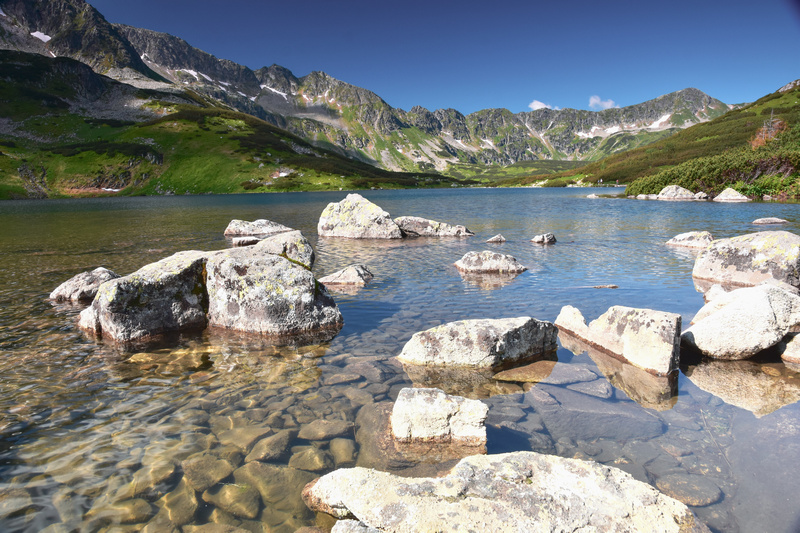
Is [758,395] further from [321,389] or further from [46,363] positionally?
[46,363]

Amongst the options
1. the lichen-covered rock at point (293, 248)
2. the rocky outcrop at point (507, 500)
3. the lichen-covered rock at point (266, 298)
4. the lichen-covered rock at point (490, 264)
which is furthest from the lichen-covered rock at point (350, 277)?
the rocky outcrop at point (507, 500)

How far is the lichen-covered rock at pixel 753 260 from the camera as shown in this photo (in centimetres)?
1647

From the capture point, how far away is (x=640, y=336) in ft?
33.4

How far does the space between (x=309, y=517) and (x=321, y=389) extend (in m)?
3.67

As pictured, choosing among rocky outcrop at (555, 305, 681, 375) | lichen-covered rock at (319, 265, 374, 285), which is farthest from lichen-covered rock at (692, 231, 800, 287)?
lichen-covered rock at (319, 265, 374, 285)

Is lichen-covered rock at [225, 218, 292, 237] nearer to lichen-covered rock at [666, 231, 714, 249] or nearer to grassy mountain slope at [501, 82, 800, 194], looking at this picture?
lichen-covered rock at [666, 231, 714, 249]

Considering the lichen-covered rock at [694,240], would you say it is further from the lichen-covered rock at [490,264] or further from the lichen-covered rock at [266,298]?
the lichen-covered rock at [266,298]

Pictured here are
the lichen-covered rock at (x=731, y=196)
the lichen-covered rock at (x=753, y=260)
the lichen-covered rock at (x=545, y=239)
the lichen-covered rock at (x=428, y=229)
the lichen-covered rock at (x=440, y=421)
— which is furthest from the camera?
the lichen-covered rock at (x=731, y=196)

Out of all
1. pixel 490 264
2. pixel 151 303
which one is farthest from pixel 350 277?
pixel 151 303

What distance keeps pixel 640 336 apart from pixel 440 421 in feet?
21.2

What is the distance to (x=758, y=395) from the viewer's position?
8516mm

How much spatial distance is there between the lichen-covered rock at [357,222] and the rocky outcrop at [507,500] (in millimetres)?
32915

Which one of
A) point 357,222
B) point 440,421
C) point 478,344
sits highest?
point 357,222

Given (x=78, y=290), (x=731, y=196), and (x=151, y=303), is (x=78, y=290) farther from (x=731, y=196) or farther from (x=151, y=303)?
(x=731, y=196)
